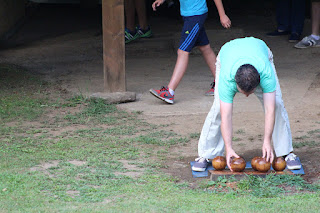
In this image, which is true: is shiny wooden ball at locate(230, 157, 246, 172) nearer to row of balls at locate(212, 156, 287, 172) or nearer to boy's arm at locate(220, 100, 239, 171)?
row of balls at locate(212, 156, 287, 172)

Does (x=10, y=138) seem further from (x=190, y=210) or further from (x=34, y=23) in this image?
(x=34, y=23)

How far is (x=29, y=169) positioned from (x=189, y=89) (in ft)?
11.3

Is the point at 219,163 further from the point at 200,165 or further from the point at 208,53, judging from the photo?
the point at 208,53

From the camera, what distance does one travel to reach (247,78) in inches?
151

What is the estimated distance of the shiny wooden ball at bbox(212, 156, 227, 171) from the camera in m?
4.58

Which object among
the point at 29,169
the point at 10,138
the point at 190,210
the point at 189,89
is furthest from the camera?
the point at 189,89

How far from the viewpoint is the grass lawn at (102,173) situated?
389 centimetres

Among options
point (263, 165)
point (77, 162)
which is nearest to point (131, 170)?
point (77, 162)

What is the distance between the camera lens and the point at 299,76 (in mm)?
8031

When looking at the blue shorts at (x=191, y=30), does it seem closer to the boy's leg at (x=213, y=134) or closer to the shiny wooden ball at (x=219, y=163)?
the boy's leg at (x=213, y=134)

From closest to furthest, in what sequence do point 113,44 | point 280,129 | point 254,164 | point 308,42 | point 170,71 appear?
point 254,164
point 280,129
point 113,44
point 170,71
point 308,42

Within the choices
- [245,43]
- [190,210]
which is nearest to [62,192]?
[190,210]

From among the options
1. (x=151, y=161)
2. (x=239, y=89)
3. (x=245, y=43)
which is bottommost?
(x=151, y=161)

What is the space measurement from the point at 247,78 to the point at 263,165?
97 centimetres
